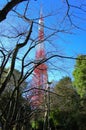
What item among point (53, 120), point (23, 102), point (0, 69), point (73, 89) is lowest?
point (0, 69)

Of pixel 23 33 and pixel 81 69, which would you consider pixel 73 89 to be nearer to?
pixel 81 69

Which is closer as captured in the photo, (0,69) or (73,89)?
(0,69)

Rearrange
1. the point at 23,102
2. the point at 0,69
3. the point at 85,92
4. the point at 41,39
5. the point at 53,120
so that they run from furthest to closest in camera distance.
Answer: the point at 53,120 → the point at 85,92 → the point at 23,102 → the point at 41,39 → the point at 0,69

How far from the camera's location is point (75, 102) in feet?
169

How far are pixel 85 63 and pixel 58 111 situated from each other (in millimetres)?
7754

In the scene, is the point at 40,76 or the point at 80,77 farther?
the point at 80,77

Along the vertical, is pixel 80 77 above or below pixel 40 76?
above

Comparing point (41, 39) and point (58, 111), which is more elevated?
point (58, 111)

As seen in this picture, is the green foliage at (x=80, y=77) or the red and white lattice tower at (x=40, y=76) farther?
the green foliage at (x=80, y=77)

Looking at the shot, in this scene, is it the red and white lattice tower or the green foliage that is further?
the green foliage

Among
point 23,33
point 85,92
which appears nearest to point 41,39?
point 23,33

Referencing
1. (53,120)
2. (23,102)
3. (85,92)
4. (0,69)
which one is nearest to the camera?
(0,69)

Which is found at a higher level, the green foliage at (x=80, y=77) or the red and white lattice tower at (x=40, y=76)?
the green foliage at (x=80, y=77)

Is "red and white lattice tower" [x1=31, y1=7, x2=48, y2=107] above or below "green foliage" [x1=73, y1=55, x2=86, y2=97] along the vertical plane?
below
